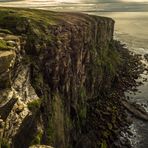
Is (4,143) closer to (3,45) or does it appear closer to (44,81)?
(3,45)

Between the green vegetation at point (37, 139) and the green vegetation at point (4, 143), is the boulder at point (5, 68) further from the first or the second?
the green vegetation at point (37, 139)

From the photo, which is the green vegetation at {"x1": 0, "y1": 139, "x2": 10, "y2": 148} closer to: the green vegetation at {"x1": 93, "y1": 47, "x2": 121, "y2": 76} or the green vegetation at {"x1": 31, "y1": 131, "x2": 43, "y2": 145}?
the green vegetation at {"x1": 31, "y1": 131, "x2": 43, "y2": 145}

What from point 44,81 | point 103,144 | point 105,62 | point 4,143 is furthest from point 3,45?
point 105,62

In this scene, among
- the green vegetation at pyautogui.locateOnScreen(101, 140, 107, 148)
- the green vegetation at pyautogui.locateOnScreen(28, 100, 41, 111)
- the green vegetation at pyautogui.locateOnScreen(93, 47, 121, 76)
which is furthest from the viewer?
the green vegetation at pyautogui.locateOnScreen(93, 47, 121, 76)

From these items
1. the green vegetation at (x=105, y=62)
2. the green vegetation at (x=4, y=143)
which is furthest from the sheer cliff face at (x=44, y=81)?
the green vegetation at (x=105, y=62)

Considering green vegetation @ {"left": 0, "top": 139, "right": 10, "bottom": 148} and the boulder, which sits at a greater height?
the boulder

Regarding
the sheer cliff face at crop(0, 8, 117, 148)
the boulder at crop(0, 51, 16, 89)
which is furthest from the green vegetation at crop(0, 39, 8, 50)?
the boulder at crop(0, 51, 16, 89)

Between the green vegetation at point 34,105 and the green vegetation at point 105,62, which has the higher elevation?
the green vegetation at point 34,105
